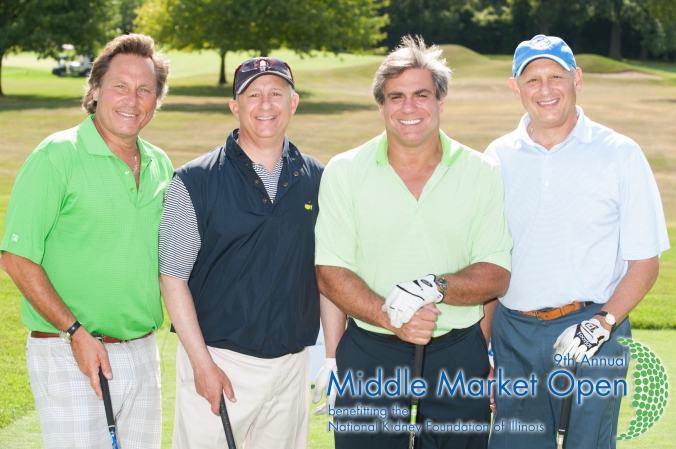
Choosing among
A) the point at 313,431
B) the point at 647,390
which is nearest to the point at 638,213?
the point at 647,390

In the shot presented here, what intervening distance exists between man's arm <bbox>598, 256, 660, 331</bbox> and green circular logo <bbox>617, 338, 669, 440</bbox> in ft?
4.07

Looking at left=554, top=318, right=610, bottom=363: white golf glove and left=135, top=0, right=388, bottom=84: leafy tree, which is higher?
left=135, top=0, right=388, bottom=84: leafy tree

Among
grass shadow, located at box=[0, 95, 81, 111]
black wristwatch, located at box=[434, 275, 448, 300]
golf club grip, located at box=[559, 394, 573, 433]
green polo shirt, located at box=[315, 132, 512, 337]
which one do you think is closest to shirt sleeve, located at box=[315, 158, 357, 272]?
green polo shirt, located at box=[315, 132, 512, 337]

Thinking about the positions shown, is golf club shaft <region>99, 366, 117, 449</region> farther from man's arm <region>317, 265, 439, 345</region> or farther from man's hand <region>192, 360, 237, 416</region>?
man's arm <region>317, 265, 439, 345</region>

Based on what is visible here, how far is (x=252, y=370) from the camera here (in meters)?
3.43

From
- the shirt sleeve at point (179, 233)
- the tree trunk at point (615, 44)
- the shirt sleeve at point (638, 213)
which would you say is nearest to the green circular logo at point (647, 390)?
the shirt sleeve at point (638, 213)

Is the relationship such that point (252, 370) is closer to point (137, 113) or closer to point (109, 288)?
point (109, 288)

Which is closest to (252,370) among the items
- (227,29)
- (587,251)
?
(587,251)

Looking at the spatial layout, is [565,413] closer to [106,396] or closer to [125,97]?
[106,396]

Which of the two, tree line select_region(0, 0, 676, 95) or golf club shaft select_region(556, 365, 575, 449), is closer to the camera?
golf club shaft select_region(556, 365, 575, 449)

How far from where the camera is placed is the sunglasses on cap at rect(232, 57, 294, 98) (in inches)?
136

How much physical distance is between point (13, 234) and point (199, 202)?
2.43 feet

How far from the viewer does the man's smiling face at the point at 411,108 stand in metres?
3.33

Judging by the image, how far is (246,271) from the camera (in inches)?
131
